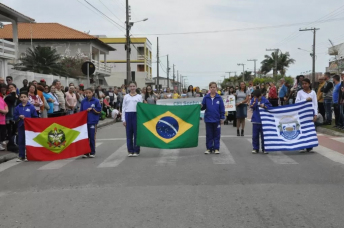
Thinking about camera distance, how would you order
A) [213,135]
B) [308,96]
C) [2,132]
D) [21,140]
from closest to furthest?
[21,140], [213,135], [308,96], [2,132]

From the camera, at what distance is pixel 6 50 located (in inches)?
1114

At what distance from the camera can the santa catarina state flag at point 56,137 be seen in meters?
11.0

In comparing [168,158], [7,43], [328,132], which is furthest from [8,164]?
[7,43]

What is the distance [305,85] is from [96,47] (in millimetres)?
46636

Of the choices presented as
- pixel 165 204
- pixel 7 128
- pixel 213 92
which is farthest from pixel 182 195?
pixel 7 128

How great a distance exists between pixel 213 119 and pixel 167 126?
1191 mm

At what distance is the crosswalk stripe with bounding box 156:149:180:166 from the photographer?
9789 mm

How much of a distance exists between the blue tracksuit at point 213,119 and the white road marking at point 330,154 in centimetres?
249

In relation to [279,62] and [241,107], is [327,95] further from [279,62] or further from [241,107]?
[279,62]

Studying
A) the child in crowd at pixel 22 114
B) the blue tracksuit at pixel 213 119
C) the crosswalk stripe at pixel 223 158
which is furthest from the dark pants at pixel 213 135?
the child in crowd at pixel 22 114

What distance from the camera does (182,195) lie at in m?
6.72

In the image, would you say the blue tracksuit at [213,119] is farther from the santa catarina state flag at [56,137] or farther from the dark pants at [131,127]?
the santa catarina state flag at [56,137]

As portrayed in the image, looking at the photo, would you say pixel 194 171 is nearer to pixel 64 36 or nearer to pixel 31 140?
pixel 31 140

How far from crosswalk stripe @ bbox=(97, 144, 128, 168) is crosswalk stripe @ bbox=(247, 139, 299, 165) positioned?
3.42 meters
